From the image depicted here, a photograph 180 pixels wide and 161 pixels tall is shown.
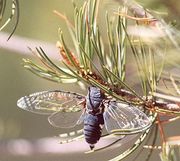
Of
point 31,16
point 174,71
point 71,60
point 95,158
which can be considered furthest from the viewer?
point 95,158

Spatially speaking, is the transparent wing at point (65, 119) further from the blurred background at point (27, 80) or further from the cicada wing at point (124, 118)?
the blurred background at point (27, 80)

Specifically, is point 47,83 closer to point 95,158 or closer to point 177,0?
point 95,158

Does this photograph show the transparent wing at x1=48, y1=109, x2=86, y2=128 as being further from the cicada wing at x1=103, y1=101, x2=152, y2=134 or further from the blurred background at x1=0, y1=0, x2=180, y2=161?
the blurred background at x1=0, y1=0, x2=180, y2=161

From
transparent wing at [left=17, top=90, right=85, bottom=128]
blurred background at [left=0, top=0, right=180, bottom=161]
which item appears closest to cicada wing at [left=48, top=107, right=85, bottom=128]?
transparent wing at [left=17, top=90, right=85, bottom=128]

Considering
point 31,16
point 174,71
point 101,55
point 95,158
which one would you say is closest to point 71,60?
point 101,55

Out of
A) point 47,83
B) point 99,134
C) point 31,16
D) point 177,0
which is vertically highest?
point 31,16

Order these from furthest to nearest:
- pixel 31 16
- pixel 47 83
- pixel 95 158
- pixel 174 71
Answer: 1. pixel 95 158
2. pixel 47 83
3. pixel 31 16
4. pixel 174 71

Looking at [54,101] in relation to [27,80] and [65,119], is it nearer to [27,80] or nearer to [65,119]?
[65,119]
